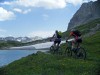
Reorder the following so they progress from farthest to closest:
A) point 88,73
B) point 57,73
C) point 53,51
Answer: point 53,51 → point 57,73 → point 88,73

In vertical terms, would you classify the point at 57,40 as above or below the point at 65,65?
above

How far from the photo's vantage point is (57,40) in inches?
1903

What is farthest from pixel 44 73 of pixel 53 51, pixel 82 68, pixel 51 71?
pixel 53 51

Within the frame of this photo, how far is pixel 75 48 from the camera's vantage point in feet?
137

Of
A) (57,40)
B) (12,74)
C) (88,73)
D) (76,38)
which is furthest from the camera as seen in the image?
(57,40)

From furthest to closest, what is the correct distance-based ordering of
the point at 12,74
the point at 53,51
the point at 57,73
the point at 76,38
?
the point at 53,51 → the point at 76,38 → the point at 12,74 → the point at 57,73

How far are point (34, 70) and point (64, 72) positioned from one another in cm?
343

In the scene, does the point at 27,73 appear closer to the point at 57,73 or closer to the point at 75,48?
the point at 57,73

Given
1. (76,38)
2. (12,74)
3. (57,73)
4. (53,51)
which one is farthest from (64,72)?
(53,51)

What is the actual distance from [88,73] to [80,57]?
1432 centimetres

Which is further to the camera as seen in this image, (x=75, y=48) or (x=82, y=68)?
(x=75, y=48)

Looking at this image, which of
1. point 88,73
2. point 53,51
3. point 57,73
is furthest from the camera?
point 53,51

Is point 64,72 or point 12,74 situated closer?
point 64,72

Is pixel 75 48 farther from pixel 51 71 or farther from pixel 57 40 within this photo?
pixel 51 71
